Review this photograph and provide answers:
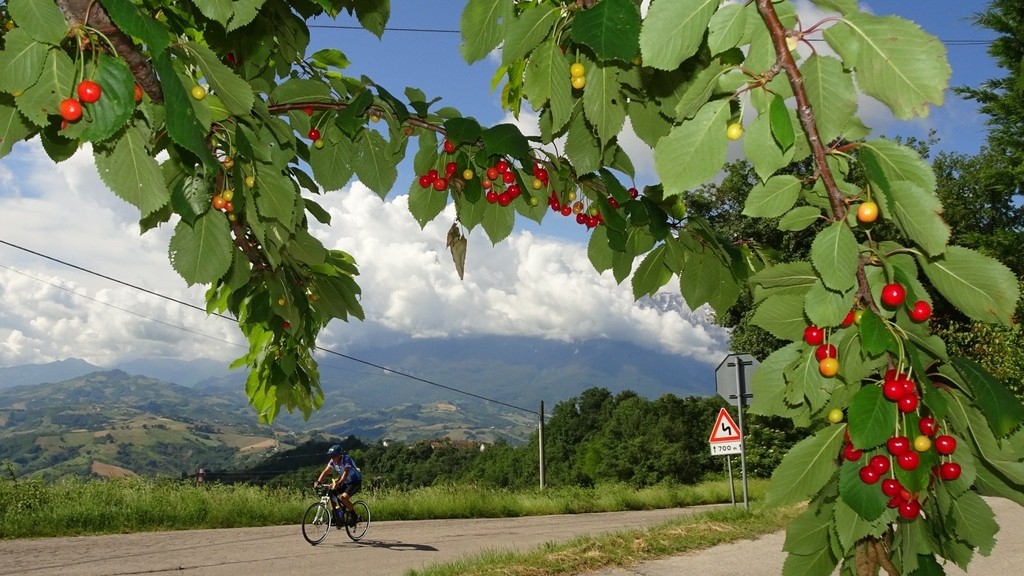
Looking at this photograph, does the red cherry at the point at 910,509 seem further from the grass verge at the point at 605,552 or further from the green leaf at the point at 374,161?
the grass verge at the point at 605,552

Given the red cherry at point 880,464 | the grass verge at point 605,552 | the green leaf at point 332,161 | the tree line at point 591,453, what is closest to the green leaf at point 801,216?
Result: the red cherry at point 880,464

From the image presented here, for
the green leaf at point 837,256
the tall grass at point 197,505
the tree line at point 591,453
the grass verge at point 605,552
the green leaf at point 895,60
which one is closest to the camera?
the green leaf at point 895,60

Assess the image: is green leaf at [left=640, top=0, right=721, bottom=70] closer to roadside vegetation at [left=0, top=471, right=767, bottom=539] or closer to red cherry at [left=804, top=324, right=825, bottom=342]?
red cherry at [left=804, top=324, right=825, bottom=342]

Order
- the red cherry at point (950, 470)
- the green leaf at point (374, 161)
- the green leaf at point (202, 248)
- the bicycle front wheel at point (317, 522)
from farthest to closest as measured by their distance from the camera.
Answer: the bicycle front wheel at point (317, 522)
the green leaf at point (374, 161)
the green leaf at point (202, 248)
the red cherry at point (950, 470)

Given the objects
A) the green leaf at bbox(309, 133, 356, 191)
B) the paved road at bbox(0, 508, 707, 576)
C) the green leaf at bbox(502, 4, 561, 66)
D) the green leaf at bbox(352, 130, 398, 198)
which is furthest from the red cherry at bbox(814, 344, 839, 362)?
the paved road at bbox(0, 508, 707, 576)

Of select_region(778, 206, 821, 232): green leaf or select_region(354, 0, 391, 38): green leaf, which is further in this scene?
select_region(354, 0, 391, 38): green leaf

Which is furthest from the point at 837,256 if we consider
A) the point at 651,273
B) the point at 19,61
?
the point at 651,273

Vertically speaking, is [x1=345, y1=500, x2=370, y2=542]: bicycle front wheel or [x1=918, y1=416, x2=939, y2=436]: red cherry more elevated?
[x1=918, y1=416, x2=939, y2=436]: red cherry

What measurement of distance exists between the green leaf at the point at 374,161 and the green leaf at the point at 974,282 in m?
1.71

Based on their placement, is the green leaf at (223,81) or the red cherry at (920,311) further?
the green leaf at (223,81)

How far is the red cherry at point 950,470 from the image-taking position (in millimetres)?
1004

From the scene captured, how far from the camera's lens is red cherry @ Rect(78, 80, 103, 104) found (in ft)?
3.93

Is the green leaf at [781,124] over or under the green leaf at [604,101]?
under

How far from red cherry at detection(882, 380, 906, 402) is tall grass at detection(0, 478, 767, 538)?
14.6 m
